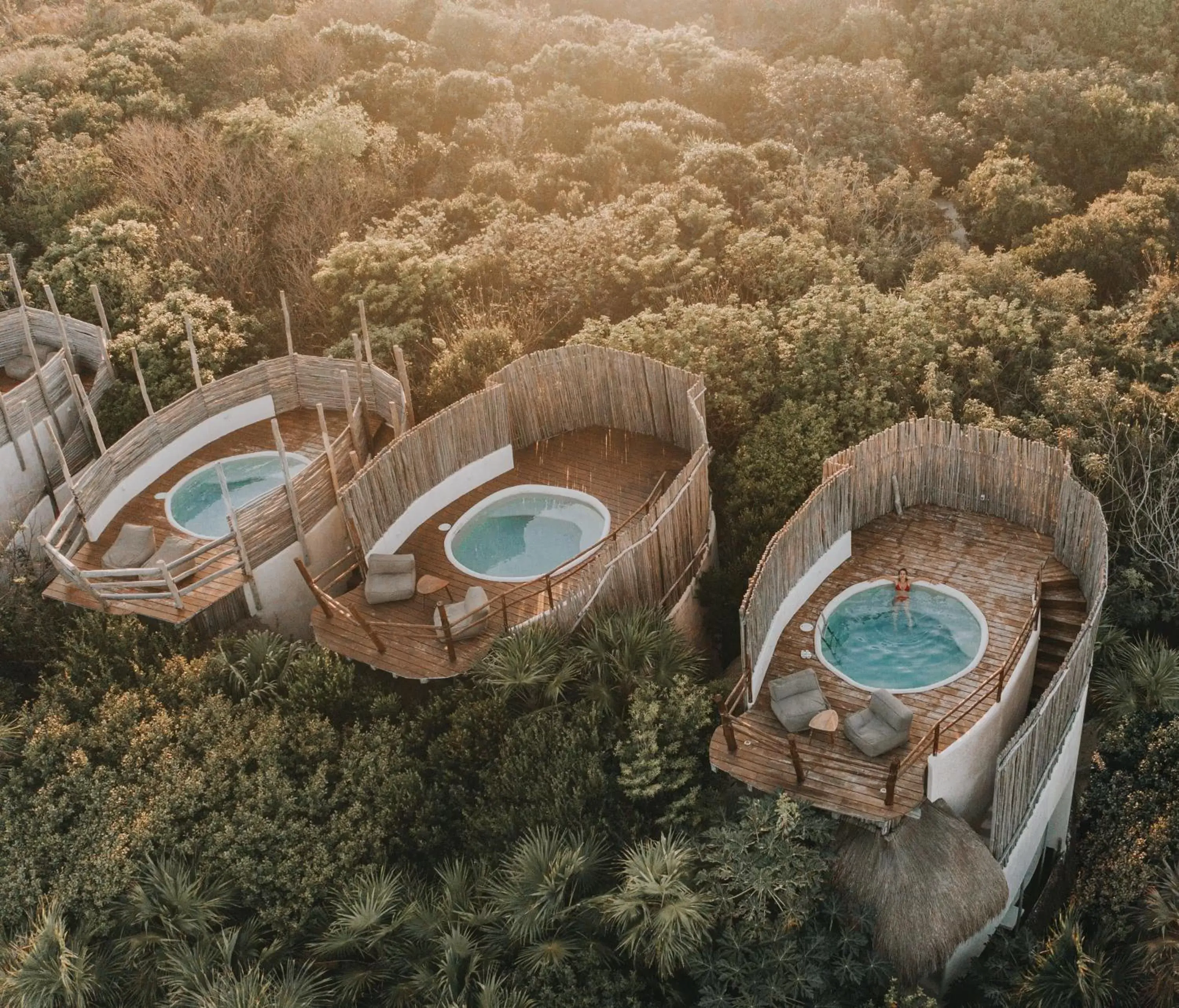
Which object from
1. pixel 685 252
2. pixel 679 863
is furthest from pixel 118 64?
pixel 679 863

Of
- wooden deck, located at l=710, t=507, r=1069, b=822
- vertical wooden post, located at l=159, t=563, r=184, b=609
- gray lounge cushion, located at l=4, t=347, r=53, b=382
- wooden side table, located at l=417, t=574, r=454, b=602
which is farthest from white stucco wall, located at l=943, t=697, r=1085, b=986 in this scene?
gray lounge cushion, located at l=4, t=347, r=53, b=382

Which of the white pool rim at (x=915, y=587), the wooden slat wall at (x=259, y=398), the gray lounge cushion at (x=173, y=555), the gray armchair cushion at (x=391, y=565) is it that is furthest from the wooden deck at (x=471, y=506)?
the white pool rim at (x=915, y=587)

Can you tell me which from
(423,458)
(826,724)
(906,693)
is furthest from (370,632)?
(906,693)

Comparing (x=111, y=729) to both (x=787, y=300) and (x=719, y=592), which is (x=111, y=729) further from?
(x=787, y=300)

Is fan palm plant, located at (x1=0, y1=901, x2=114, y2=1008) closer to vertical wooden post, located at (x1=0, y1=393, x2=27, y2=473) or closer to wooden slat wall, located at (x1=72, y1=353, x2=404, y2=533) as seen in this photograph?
wooden slat wall, located at (x1=72, y1=353, x2=404, y2=533)

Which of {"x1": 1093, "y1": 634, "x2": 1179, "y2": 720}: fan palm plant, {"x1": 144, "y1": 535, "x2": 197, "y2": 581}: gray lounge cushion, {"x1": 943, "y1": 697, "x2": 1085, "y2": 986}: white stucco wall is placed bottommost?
{"x1": 943, "y1": 697, "x2": 1085, "y2": 986}: white stucco wall

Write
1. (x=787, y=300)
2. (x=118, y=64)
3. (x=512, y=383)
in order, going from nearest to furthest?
1. (x=512, y=383)
2. (x=787, y=300)
3. (x=118, y=64)
